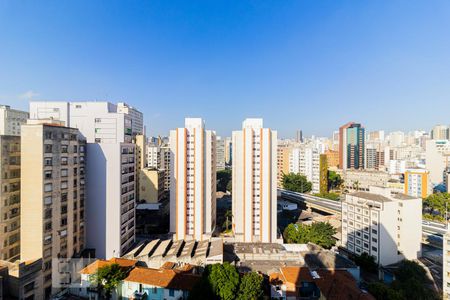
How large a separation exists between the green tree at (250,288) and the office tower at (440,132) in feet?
488

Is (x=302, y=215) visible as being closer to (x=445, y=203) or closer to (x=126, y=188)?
(x=445, y=203)

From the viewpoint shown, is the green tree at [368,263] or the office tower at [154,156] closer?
the green tree at [368,263]

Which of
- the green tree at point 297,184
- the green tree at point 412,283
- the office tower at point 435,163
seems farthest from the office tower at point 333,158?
the green tree at point 412,283

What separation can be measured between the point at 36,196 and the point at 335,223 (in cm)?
4692

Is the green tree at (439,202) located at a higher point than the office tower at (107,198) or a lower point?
lower

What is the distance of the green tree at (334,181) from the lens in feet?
259

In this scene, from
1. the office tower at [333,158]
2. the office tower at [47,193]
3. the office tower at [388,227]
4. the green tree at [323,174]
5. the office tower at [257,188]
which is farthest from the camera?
the office tower at [333,158]

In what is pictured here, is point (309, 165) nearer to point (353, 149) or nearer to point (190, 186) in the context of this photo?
point (353, 149)

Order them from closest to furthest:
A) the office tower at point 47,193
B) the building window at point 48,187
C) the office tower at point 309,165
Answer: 1. the office tower at point 47,193
2. the building window at point 48,187
3. the office tower at point 309,165

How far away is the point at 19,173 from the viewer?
23.7 m

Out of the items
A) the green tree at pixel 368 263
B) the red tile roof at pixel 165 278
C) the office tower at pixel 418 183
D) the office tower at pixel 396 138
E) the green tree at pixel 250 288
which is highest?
the office tower at pixel 396 138

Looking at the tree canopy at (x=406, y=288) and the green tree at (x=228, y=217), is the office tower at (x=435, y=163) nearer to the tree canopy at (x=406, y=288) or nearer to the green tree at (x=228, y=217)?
the tree canopy at (x=406, y=288)

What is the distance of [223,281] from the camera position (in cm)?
1848

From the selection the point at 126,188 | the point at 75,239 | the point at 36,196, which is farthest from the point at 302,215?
the point at 36,196
